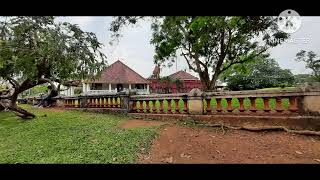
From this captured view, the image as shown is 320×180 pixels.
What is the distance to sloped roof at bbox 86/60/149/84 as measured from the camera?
66.6 ft

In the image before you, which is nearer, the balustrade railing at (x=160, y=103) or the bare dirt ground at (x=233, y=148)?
the bare dirt ground at (x=233, y=148)

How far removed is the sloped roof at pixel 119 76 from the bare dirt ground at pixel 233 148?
12.3 meters

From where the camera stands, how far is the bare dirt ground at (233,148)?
4832 mm

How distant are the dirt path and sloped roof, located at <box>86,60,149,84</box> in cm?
1239

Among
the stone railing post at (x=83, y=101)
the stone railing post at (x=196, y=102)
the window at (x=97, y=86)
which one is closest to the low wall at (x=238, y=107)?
the stone railing post at (x=196, y=102)

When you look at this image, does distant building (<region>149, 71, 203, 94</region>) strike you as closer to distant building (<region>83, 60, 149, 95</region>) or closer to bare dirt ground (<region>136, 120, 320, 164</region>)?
distant building (<region>83, 60, 149, 95</region>)

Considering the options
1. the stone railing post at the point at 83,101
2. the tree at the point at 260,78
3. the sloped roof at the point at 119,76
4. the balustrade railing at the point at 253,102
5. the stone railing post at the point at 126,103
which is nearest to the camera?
the balustrade railing at the point at 253,102

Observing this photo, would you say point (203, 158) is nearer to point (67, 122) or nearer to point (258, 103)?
point (258, 103)

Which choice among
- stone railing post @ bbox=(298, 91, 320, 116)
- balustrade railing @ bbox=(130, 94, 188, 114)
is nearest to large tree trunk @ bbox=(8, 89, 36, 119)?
balustrade railing @ bbox=(130, 94, 188, 114)

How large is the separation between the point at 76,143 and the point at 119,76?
16802 mm

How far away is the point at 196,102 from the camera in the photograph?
25.2 ft

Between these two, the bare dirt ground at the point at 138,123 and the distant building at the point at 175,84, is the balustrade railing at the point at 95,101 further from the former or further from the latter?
the distant building at the point at 175,84

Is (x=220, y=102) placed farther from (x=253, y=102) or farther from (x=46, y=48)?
(x=46, y=48)
